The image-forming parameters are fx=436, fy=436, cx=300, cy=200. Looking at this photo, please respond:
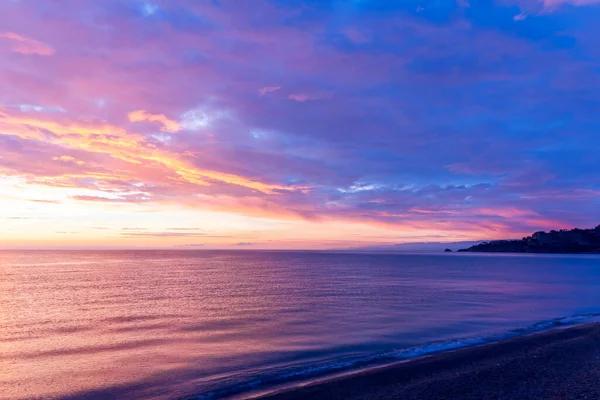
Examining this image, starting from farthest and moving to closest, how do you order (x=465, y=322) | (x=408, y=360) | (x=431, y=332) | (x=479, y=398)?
(x=465, y=322), (x=431, y=332), (x=408, y=360), (x=479, y=398)

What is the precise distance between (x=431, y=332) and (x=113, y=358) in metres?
16.7

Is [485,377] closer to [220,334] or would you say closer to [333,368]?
[333,368]

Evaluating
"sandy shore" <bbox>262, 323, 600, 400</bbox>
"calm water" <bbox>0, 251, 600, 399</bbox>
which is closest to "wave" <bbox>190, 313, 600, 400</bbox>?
"calm water" <bbox>0, 251, 600, 399</bbox>

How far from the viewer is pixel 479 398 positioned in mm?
11734

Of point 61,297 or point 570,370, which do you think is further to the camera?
point 61,297

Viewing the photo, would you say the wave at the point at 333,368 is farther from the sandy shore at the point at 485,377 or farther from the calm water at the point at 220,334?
the sandy shore at the point at 485,377

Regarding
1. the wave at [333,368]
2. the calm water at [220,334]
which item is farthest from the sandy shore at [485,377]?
the calm water at [220,334]

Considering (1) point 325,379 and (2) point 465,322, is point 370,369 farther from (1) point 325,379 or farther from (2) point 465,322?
(2) point 465,322

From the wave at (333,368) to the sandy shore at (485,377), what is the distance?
4.28 feet

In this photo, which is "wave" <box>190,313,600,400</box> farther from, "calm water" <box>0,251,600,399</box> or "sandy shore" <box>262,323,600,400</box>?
"sandy shore" <box>262,323,600,400</box>

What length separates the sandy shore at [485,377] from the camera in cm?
1218

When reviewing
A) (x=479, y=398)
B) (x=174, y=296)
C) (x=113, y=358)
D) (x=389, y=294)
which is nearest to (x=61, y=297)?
(x=174, y=296)

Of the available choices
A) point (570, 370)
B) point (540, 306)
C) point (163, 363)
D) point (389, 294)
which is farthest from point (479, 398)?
point (389, 294)

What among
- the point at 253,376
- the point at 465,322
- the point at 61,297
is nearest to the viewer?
the point at 253,376
